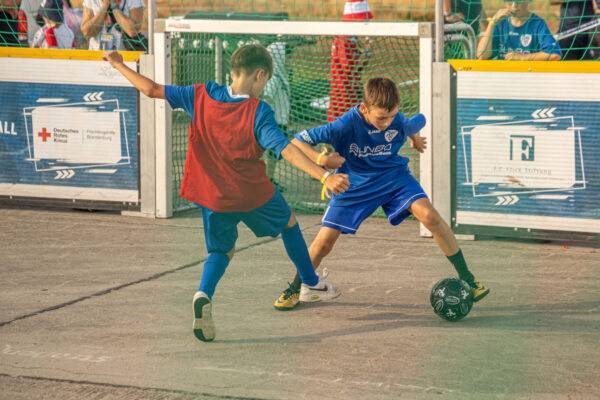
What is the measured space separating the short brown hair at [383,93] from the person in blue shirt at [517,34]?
3.46 meters

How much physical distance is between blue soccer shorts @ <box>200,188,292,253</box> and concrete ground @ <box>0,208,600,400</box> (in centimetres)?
50

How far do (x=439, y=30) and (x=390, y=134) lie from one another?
235cm

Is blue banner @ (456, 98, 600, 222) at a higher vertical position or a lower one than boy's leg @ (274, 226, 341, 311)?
higher

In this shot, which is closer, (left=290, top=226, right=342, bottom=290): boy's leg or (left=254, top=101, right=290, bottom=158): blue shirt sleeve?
(left=254, top=101, right=290, bottom=158): blue shirt sleeve

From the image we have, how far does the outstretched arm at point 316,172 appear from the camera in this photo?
4703 millimetres

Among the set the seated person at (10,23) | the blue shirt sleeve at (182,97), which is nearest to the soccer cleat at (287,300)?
the blue shirt sleeve at (182,97)

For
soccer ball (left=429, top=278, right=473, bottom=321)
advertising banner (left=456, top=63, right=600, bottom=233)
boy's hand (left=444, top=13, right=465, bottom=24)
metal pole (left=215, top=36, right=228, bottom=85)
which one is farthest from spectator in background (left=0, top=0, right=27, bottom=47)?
soccer ball (left=429, top=278, right=473, bottom=321)

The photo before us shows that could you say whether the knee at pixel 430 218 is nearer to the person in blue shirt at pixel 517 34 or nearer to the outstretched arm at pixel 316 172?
the outstretched arm at pixel 316 172

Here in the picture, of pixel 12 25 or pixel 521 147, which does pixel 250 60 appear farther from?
pixel 12 25

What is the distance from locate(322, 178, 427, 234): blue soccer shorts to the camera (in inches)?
230

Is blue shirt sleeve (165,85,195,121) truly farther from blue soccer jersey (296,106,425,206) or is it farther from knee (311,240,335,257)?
knee (311,240,335,257)

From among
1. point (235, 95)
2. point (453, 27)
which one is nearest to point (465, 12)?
point (453, 27)

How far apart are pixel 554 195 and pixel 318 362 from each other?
11.7 feet

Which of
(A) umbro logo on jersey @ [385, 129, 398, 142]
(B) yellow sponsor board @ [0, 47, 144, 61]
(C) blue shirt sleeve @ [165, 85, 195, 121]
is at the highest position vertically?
(B) yellow sponsor board @ [0, 47, 144, 61]
